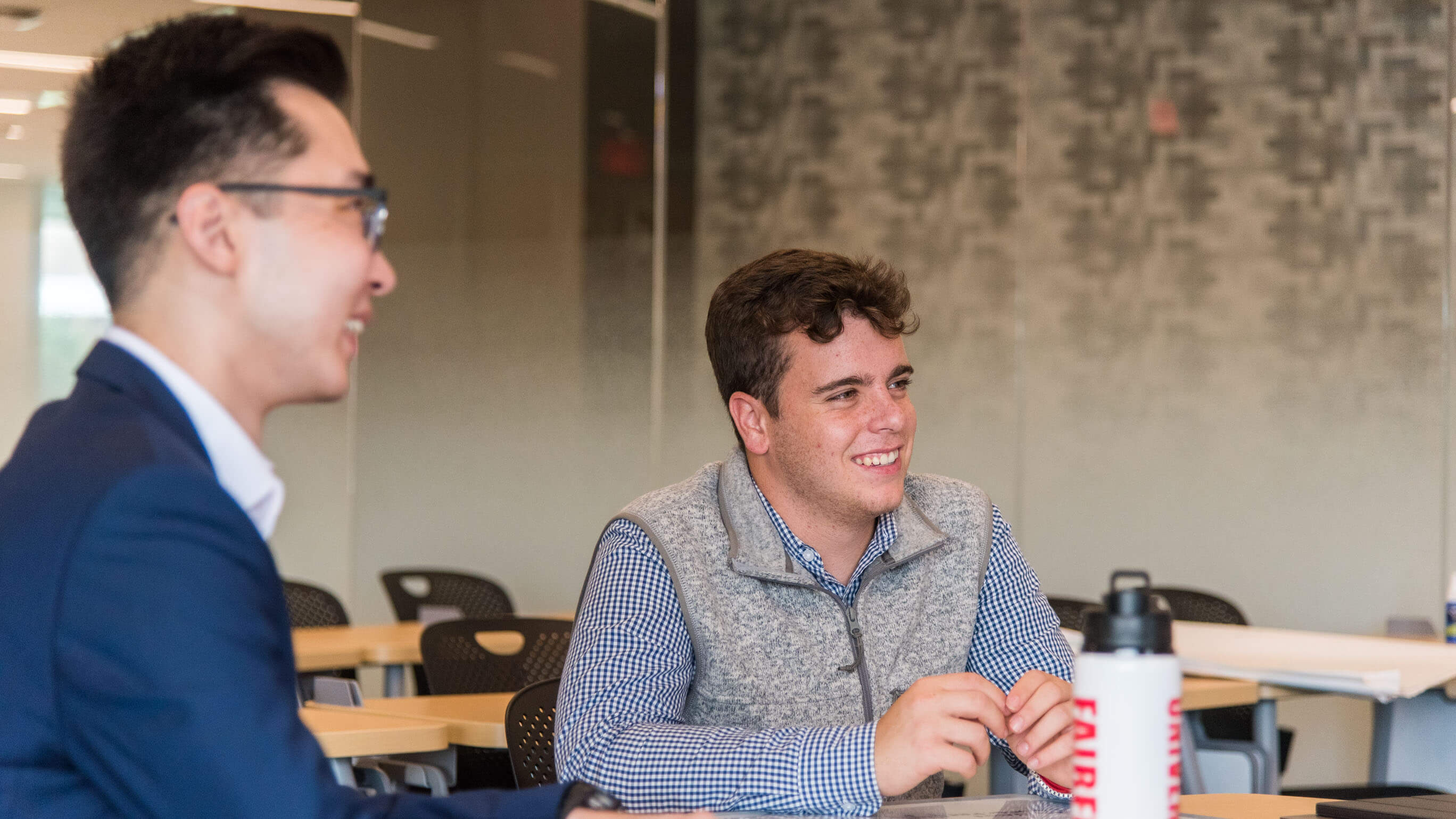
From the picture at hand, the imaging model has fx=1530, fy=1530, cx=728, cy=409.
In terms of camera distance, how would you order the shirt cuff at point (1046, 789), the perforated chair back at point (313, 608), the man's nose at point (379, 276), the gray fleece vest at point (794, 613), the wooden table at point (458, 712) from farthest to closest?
the perforated chair back at point (313, 608) → the wooden table at point (458, 712) → the gray fleece vest at point (794, 613) → the shirt cuff at point (1046, 789) → the man's nose at point (379, 276)

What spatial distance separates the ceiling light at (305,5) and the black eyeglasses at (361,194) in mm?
4813

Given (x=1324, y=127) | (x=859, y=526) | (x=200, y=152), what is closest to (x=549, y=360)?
(x=1324, y=127)

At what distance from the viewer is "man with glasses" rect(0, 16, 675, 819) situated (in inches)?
36.7

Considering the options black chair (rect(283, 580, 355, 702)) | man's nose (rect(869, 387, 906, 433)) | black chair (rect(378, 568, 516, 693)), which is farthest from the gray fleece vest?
black chair (rect(378, 568, 516, 693))

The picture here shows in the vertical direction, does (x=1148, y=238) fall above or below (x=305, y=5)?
below

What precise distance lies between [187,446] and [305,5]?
5.24m

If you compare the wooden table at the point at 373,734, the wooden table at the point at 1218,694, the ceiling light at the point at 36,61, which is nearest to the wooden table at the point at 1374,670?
the wooden table at the point at 1218,694

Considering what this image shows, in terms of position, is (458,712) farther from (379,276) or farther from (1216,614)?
(1216,614)

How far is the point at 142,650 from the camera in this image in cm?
92

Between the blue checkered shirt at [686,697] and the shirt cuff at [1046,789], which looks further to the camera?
the shirt cuff at [1046,789]

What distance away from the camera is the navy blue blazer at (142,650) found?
0.92 meters

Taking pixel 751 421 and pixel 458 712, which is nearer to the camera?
pixel 751 421

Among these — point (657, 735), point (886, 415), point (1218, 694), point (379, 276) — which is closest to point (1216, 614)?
point (1218, 694)

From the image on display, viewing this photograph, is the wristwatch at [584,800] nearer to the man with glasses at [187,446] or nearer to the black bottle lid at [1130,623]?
the man with glasses at [187,446]
